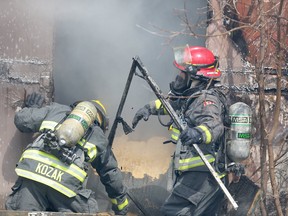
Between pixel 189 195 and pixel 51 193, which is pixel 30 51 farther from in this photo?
pixel 189 195

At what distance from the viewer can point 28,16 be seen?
6863mm

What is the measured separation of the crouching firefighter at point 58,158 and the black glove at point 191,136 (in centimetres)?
82

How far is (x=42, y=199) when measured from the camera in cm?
585

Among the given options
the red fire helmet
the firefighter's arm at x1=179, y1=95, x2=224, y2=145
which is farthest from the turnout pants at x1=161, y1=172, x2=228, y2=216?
Answer: the red fire helmet

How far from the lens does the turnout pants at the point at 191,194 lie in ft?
20.6

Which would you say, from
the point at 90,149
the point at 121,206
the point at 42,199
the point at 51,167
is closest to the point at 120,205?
the point at 121,206

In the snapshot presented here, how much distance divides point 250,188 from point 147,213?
1.21 meters

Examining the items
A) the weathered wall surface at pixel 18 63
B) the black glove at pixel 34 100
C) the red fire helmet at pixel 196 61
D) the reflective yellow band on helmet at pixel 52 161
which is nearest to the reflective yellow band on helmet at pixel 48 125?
the reflective yellow band on helmet at pixel 52 161

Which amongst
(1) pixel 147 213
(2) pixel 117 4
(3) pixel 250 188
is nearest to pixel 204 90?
(3) pixel 250 188

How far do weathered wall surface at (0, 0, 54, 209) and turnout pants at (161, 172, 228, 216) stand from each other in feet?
5.73

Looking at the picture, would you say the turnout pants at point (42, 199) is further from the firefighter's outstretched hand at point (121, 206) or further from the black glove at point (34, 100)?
the black glove at point (34, 100)

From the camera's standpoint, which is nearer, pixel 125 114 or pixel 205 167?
pixel 205 167

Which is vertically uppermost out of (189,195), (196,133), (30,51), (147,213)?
(30,51)

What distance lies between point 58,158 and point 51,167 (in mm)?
103
